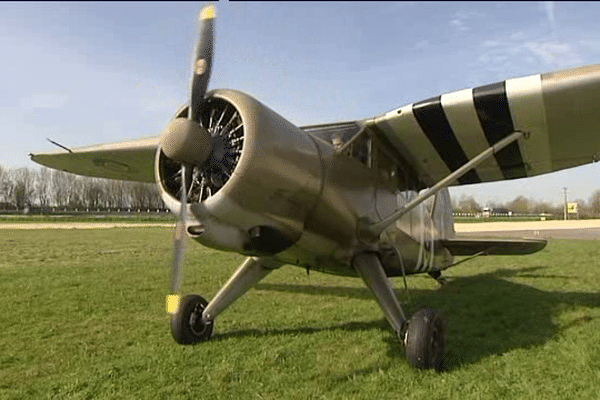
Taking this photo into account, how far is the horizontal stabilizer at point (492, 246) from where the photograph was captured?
7.95 meters

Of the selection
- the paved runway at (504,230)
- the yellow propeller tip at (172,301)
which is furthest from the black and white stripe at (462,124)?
the paved runway at (504,230)

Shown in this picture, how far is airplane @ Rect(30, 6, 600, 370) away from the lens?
3.88m

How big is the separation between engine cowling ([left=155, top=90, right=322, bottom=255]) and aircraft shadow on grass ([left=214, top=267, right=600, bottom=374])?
1830mm

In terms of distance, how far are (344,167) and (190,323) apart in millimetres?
2690

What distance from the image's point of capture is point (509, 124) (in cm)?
515

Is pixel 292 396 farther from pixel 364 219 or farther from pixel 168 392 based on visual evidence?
pixel 364 219

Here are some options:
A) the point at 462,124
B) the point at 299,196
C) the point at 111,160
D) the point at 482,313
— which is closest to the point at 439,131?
the point at 462,124

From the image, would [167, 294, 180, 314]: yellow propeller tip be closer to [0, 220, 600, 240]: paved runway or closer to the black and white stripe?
the black and white stripe

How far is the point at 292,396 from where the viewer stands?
12.4 feet

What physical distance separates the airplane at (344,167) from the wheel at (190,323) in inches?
0.5

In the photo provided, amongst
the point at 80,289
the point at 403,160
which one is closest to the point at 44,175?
the point at 80,289

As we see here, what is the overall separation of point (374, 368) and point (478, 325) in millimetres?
2523

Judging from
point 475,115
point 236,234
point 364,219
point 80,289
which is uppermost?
point 475,115

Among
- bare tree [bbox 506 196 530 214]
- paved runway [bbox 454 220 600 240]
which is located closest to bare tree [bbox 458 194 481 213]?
bare tree [bbox 506 196 530 214]
